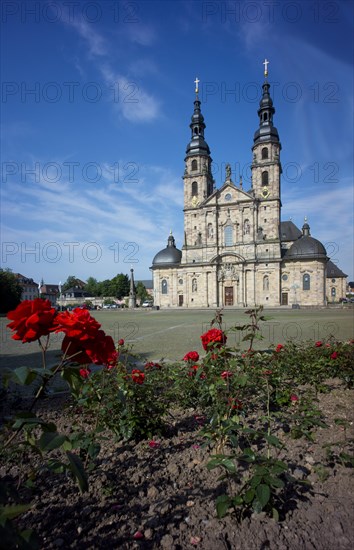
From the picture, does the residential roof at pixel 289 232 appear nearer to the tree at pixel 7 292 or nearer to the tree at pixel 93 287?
the tree at pixel 7 292

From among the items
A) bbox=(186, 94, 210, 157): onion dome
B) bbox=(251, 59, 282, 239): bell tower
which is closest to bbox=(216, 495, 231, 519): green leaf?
bbox=(251, 59, 282, 239): bell tower

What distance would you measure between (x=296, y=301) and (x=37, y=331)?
147 feet

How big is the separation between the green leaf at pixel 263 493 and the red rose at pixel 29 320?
160cm

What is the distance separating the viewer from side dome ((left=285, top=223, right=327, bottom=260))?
140 feet

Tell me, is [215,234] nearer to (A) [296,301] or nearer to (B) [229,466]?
(A) [296,301]

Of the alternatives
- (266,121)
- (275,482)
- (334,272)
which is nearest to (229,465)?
(275,482)

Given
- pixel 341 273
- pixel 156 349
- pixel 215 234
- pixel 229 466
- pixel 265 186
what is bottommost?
pixel 156 349

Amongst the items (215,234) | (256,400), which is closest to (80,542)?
(256,400)

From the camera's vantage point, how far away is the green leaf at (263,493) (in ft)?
5.84

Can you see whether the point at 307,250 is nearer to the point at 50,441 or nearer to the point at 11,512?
the point at 50,441

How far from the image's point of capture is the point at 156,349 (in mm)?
9781

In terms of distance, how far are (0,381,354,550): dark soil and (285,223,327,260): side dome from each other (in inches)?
1699

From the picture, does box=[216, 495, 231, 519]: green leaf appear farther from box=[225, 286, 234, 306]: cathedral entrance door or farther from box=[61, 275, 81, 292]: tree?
box=[61, 275, 81, 292]: tree

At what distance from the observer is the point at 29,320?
154 centimetres
